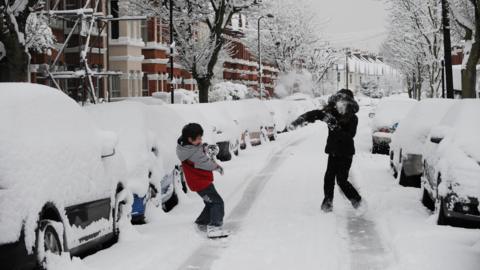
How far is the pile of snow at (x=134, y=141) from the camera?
9.48m

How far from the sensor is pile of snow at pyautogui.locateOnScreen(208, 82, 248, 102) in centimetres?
5759

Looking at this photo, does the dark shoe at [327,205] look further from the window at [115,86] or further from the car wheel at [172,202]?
→ the window at [115,86]

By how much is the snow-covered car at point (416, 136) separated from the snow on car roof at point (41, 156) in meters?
6.48

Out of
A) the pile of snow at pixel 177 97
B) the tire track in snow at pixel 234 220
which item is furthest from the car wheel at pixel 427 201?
the pile of snow at pixel 177 97

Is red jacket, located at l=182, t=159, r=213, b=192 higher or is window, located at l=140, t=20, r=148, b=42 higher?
window, located at l=140, t=20, r=148, b=42

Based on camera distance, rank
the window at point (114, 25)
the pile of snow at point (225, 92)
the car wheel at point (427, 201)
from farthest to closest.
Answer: the pile of snow at point (225, 92) < the window at point (114, 25) < the car wheel at point (427, 201)

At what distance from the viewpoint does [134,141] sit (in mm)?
10141

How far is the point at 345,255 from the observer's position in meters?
7.48

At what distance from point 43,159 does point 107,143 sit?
169 centimetres

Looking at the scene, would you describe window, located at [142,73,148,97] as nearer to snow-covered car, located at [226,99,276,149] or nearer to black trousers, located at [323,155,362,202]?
snow-covered car, located at [226,99,276,149]

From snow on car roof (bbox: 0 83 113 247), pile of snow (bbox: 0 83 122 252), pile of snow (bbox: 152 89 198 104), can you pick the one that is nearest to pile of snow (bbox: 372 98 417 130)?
pile of snow (bbox: 0 83 122 252)

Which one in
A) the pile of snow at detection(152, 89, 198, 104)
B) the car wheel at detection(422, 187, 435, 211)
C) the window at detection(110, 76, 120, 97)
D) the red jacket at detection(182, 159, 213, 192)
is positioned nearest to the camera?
the red jacket at detection(182, 159, 213, 192)

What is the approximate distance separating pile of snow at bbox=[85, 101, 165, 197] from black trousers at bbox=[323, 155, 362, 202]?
238 cm

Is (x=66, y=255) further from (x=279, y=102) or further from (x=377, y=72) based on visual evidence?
(x=377, y=72)
